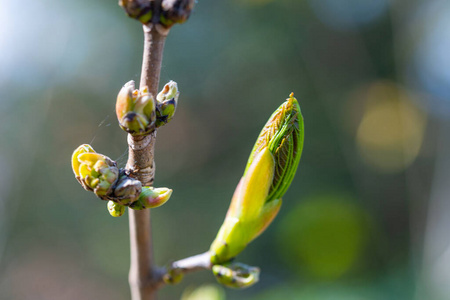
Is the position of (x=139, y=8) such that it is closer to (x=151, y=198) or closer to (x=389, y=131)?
(x=151, y=198)

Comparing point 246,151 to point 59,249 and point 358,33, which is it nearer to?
point 358,33

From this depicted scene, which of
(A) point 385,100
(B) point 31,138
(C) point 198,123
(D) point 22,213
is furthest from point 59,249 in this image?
(A) point 385,100

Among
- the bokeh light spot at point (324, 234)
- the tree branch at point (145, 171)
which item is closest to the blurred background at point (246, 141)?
the bokeh light spot at point (324, 234)

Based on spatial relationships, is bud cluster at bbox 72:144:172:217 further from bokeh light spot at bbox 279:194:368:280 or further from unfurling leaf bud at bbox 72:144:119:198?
bokeh light spot at bbox 279:194:368:280

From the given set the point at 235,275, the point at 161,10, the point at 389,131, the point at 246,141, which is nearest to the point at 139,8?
the point at 161,10

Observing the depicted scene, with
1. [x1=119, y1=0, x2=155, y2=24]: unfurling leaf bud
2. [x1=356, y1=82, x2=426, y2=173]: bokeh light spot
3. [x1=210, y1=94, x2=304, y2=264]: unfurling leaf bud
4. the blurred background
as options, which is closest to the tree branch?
Result: [x1=119, y1=0, x2=155, y2=24]: unfurling leaf bud

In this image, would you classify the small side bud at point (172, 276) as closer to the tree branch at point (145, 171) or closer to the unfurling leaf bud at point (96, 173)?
the tree branch at point (145, 171)
